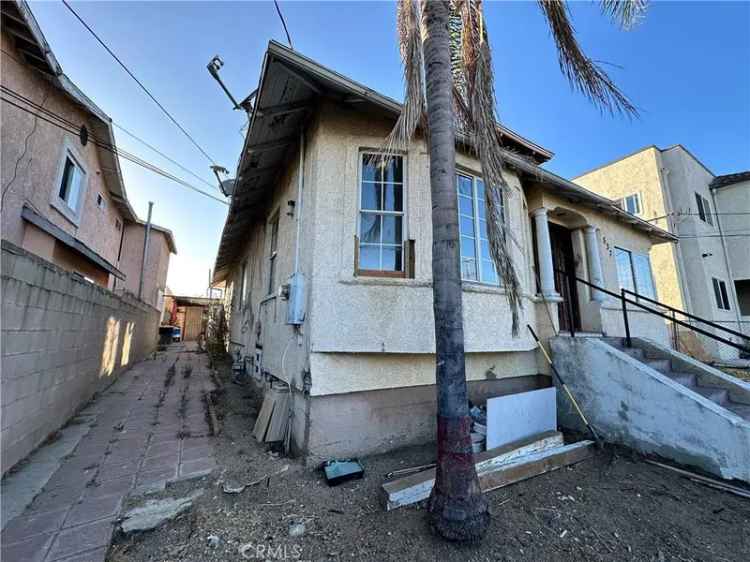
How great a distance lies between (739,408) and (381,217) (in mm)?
6028

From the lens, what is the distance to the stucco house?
6.04 m

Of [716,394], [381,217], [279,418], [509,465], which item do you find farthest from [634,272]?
[279,418]

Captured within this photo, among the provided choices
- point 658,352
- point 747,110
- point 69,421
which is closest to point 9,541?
point 69,421

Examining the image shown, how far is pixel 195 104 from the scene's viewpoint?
841 centimetres

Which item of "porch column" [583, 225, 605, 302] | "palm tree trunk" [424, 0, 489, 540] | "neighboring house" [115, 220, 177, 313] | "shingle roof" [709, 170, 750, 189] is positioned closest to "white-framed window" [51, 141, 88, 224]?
"neighboring house" [115, 220, 177, 313]

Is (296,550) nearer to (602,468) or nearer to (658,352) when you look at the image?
(602,468)

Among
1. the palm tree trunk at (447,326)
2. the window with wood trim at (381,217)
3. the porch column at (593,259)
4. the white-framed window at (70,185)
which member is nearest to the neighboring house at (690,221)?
Result: the porch column at (593,259)

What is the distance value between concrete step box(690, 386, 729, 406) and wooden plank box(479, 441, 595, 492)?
6.61 ft

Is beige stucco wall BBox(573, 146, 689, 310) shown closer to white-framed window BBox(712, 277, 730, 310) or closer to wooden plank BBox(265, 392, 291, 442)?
white-framed window BBox(712, 277, 730, 310)

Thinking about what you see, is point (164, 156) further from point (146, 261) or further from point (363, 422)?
point (363, 422)

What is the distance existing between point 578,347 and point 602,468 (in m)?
2.02

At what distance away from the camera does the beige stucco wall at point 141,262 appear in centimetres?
1683

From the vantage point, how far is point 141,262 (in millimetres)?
17484

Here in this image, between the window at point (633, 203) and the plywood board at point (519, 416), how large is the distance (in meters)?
16.1
